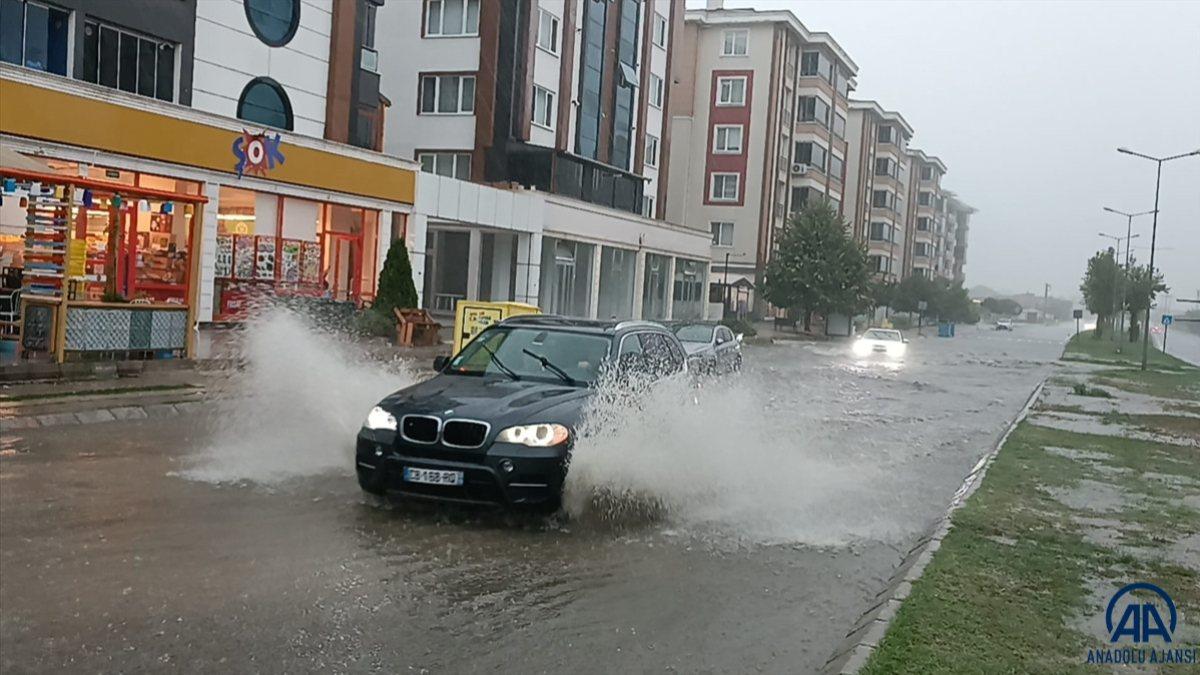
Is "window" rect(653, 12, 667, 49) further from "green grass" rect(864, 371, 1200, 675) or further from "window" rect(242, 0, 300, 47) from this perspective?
"green grass" rect(864, 371, 1200, 675)

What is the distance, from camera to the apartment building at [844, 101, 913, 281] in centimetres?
9619

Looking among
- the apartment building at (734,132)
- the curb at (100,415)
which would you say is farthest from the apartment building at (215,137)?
the apartment building at (734,132)

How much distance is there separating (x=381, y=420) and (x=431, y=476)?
73 centimetres

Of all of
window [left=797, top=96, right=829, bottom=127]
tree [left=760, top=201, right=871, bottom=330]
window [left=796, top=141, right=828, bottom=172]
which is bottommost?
tree [left=760, top=201, right=871, bottom=330]

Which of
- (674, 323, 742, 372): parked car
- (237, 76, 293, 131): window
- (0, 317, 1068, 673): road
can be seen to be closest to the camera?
(0, 317, 1068, 673): road

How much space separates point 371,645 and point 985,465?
30.0 feet

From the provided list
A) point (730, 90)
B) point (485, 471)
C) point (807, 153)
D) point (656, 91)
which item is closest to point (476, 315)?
point (485, 471)

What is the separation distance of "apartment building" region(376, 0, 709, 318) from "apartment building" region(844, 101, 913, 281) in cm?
5067

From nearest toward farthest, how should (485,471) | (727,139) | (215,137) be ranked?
(485,471) < (215,137) < (727,139)

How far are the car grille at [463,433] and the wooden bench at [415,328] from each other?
18.4 meters

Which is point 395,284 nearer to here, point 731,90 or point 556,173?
point 556,173

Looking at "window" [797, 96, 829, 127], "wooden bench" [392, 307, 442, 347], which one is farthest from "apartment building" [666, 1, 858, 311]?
"wooden bench" [392, 307, 442, 347]

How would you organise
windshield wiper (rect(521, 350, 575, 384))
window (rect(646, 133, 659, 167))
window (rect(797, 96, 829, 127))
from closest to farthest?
1. windshield wiper (rect(521, 350, 575, 384))
2. window (rect(646, 133, 659, 167))
3. window (rect(797, 96, 829, 127))

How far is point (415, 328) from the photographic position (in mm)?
26938
